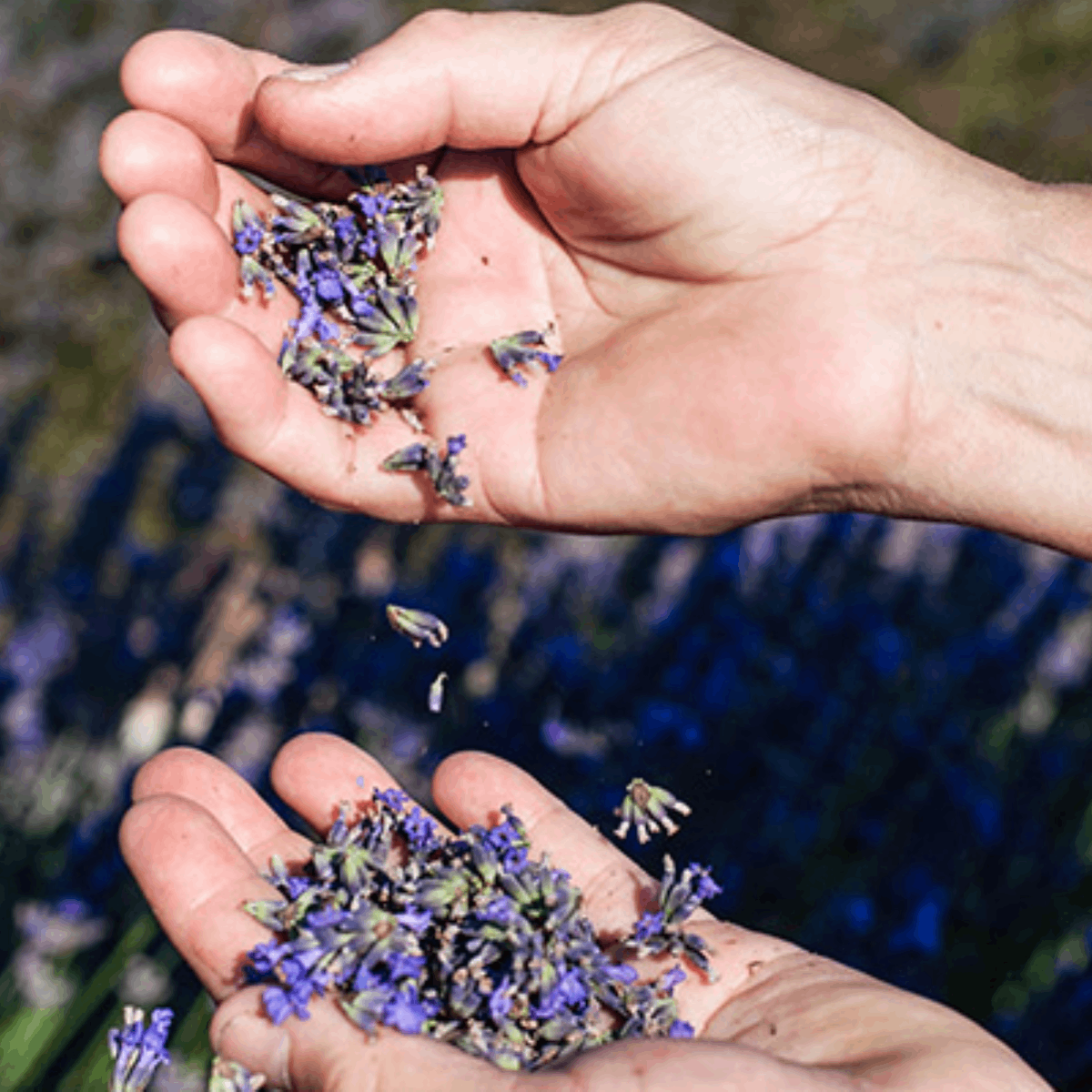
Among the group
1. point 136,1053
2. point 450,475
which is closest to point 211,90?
point 450,475

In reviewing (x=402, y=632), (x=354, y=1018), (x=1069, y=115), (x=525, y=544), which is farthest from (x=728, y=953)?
(x=1069, y=115)

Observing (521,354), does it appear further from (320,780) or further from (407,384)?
(320,780)

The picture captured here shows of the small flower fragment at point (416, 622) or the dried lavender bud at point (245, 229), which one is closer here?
the dried lavender bud at point (245, 229)

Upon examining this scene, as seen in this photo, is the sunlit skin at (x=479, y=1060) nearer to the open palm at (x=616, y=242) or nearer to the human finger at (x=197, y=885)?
A: the human finger at (x=197, y=885)

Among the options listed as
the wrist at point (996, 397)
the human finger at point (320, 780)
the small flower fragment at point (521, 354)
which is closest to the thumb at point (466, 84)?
the small flower fragment at point (521, 354)

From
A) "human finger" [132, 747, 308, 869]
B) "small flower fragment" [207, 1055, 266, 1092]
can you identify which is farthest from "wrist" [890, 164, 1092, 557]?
"small flower fragment" [207, 1055, 266, 1092]

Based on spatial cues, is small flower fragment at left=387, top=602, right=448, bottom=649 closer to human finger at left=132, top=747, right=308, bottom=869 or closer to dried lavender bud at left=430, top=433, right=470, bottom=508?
dried lavender bud at left=430, top=433, right=470, bottom=508
